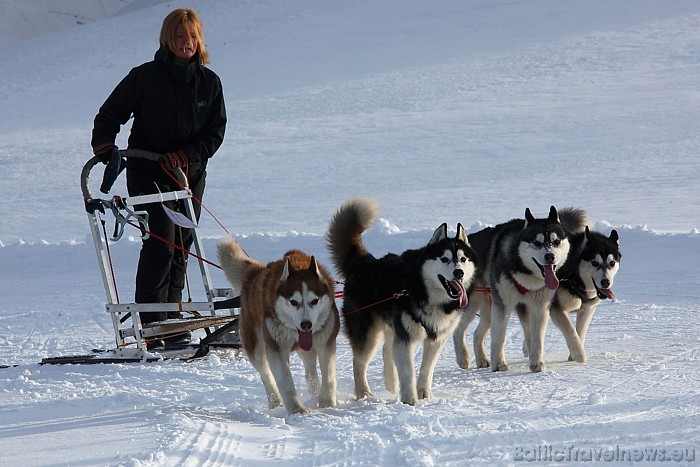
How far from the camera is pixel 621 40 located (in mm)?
22875

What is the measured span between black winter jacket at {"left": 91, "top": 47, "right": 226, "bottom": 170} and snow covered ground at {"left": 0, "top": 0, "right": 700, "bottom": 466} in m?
1.32

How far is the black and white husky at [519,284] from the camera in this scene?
5.26m

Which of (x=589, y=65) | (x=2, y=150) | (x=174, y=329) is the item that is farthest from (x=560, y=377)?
(x=589, y=65)

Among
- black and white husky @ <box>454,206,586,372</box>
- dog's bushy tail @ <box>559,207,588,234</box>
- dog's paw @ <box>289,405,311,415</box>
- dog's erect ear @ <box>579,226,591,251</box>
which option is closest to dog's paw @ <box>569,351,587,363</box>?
black and white husky @ <box>454,206,586,372</box>

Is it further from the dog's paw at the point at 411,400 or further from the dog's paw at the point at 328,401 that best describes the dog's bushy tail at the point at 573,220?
the dog's paw at the point at 328,401

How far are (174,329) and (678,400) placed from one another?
9.25 ft

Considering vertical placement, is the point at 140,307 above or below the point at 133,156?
below

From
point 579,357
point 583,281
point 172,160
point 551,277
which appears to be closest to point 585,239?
point 583,281

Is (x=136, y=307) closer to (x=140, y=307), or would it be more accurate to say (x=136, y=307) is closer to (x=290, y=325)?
(x=140, y=307)

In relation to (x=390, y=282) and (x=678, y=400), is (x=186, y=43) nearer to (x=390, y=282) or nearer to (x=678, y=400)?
(x=390, y=282)

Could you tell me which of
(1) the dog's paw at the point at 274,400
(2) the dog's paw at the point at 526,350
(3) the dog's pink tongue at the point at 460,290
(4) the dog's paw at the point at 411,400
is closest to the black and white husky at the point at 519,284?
(2) the dog's paw at the point at 526,350

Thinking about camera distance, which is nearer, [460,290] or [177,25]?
[460,290]

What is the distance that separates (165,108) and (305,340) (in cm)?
209

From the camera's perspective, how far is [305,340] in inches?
169
